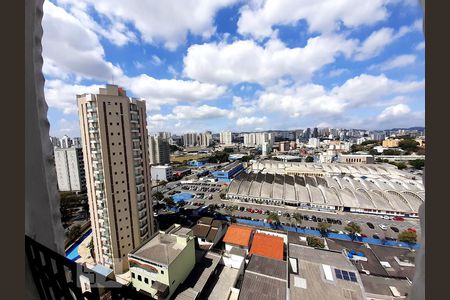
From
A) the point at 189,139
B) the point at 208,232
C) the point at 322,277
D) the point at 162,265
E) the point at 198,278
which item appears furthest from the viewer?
the point at 189,139

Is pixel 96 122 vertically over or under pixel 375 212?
over

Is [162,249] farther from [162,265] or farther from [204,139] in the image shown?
[204,139]

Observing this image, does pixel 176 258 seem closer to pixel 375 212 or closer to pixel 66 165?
pixel 375 212

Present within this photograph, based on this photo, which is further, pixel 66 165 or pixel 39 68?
pixel 66 165

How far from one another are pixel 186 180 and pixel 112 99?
1011 inches

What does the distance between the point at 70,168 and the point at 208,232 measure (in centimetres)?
2543

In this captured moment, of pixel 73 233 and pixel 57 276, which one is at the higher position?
pixel 57 276

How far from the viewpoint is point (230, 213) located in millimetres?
20859

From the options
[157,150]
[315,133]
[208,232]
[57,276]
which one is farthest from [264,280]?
[315,133]

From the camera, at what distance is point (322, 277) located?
29.6 ft

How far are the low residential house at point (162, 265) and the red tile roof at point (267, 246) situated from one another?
4434mm

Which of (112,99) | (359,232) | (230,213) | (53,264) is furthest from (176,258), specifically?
(359,232)

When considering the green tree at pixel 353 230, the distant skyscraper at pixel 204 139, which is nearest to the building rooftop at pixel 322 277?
the green tree at pixel 353 230

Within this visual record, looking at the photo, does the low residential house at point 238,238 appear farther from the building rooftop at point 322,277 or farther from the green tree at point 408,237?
the green tree at point 408,237
